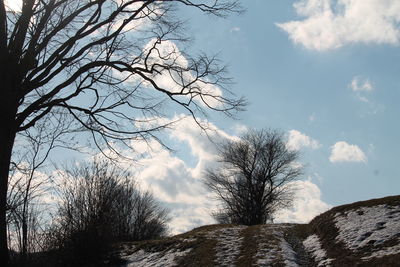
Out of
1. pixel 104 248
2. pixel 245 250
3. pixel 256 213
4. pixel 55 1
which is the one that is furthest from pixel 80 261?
pixel 256 213

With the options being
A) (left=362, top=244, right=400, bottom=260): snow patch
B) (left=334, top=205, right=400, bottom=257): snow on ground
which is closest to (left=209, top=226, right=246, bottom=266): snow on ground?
(left=334, top=205, right=400, bottom=257): snow on ground

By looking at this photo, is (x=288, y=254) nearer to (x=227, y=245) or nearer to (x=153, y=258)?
(x=227, y=245)

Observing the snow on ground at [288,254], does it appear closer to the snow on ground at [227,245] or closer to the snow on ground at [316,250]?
the snow on ground at [316,250]

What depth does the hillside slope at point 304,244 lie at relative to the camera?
11.8 m

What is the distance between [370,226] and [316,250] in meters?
1.89

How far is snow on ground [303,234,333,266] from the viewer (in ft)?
39.1

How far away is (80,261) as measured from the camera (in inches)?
697

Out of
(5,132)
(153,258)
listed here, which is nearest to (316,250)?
(153,258)

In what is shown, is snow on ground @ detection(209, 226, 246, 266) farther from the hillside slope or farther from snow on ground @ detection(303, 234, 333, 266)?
snow on ground @ detection(303, 234, 333, 266)

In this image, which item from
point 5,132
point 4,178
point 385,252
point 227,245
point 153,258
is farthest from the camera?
A: point 153,258

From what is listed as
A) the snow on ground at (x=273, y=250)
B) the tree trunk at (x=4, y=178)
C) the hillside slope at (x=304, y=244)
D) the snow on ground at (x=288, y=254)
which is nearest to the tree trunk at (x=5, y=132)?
the tree trunk at (x=4, y=178)

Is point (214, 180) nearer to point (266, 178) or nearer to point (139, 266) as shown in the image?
point (266, 178)

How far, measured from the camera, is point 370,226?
1351 centimetres

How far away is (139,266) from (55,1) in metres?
10.4
